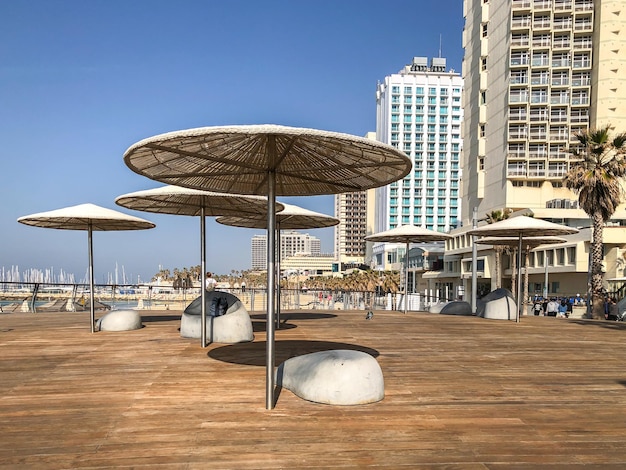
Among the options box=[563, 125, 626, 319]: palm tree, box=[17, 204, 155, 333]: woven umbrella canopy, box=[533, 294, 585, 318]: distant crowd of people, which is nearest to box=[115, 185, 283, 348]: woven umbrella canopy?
box=[17, 204, 155, 333]: woven umbrella canopy

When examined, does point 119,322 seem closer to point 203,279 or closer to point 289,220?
point 203,279

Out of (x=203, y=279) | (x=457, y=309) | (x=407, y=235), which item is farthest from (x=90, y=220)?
(x=457, y=309)

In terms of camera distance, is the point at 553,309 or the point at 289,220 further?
the point at 553,309

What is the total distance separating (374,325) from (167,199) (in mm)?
6646

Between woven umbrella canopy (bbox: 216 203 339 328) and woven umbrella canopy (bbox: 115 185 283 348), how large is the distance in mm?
1041

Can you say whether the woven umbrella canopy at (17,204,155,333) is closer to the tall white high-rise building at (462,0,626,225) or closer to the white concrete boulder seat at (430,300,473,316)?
the white concrete boulder seat at (430,300,473,316)

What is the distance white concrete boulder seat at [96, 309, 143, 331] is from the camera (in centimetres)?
1110

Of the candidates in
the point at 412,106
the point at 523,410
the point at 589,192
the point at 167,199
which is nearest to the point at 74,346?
the point at 167,199

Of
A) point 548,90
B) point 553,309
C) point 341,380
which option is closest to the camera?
point 341,380

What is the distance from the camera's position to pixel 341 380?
5.33 m

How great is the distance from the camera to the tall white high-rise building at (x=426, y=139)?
122500mm

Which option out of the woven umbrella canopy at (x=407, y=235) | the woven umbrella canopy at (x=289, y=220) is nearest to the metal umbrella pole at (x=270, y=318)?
the woven umbrella canopy at (x=289, y=220)

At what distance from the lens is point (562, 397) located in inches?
231

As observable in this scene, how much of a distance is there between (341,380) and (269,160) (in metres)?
2.56
